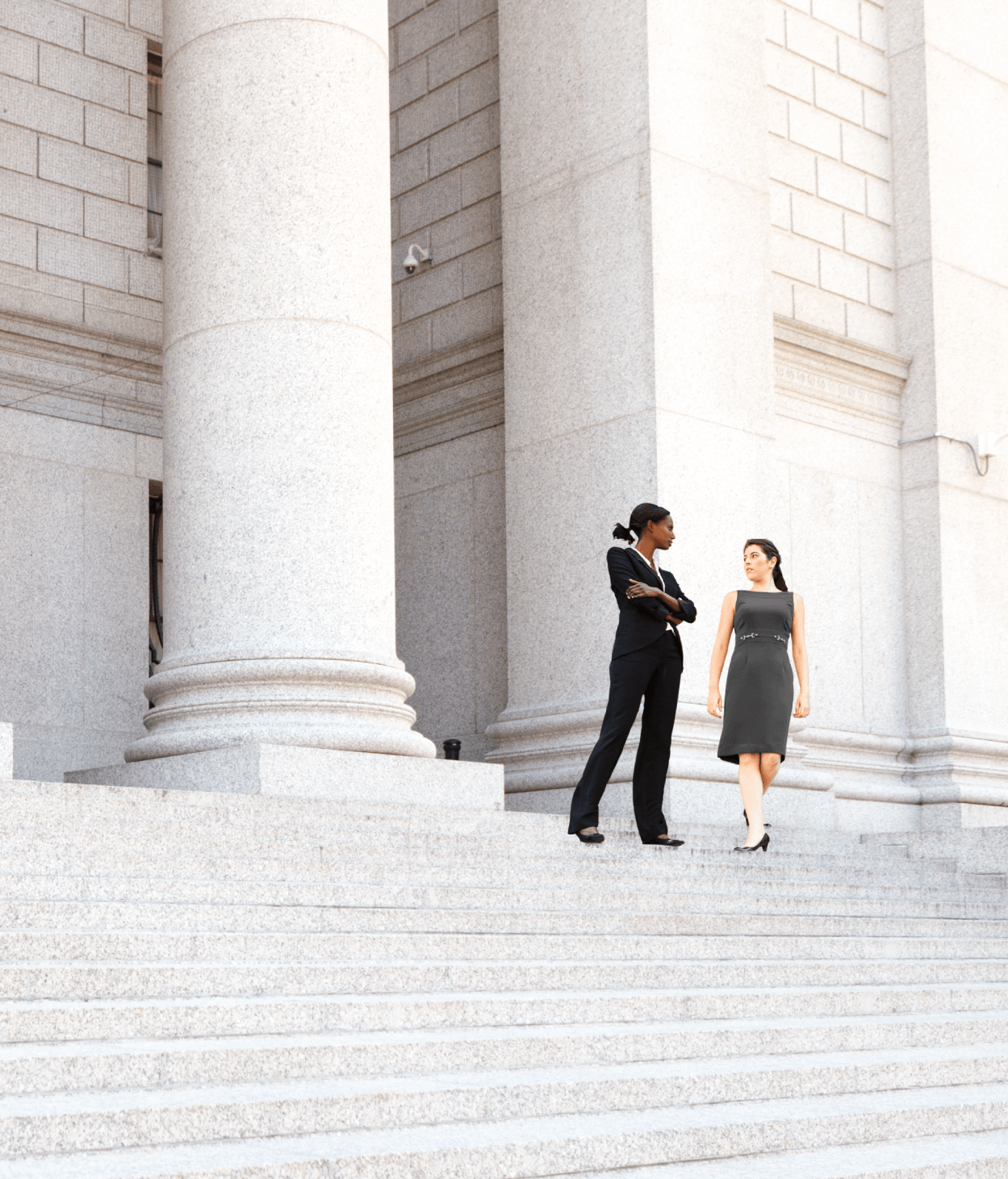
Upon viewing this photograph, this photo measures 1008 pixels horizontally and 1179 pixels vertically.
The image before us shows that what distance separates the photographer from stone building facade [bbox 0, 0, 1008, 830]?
10156mm

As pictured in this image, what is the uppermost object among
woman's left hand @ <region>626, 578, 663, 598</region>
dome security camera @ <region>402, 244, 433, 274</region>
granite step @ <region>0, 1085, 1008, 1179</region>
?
dome security camera @ <region>402, 244, 433, 274</region>

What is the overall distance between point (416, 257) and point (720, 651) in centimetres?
758

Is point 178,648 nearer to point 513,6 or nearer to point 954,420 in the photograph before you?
point 513,6

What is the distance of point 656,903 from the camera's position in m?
7.84

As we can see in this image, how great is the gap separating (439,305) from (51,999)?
11579 mm

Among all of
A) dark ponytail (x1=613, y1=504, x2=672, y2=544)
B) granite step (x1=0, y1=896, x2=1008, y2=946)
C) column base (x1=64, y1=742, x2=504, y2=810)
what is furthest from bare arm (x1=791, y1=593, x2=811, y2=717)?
column base (x1=64, y1=742, x2=504, y2=810)

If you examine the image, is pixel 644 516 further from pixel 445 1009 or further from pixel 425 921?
pixel 445 1009

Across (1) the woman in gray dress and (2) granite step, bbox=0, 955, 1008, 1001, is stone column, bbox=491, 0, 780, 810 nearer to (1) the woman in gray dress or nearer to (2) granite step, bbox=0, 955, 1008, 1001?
(1) the woman in gray dress

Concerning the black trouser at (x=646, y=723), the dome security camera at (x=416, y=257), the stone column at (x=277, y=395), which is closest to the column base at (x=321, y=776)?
the stone column at (x=277, y=395)

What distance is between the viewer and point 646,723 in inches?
372

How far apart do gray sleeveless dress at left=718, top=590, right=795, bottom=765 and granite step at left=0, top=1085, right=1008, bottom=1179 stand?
4119mm

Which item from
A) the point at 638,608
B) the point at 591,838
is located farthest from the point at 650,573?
the point at 591,838

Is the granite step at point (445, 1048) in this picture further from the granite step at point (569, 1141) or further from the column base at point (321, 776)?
the column base at point (321, 776)

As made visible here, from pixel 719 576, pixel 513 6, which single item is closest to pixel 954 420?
pixel 719 576
